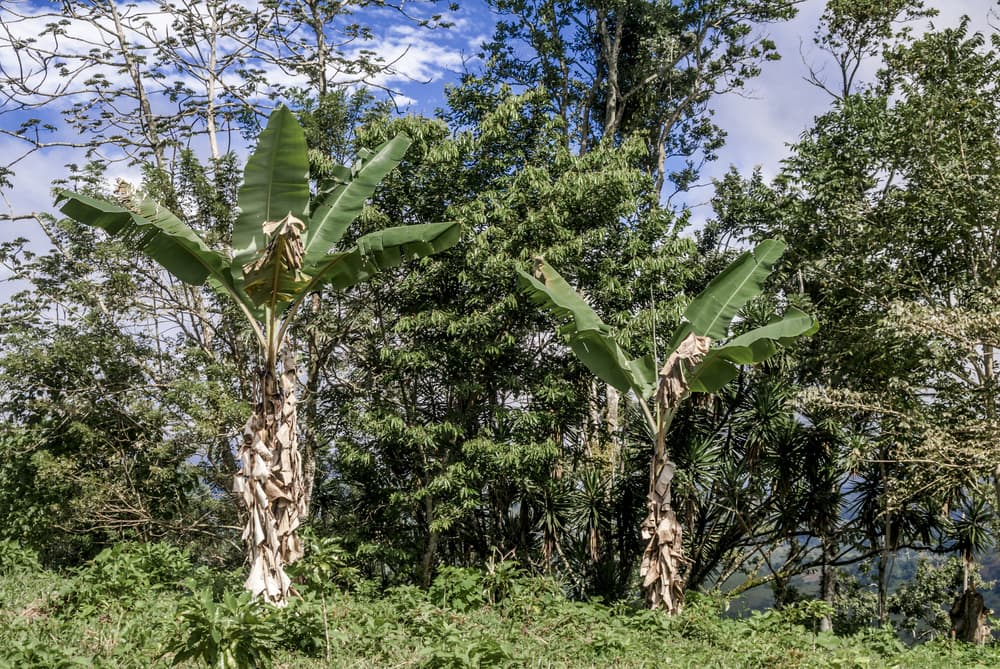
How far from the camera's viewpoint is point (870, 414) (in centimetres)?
1155

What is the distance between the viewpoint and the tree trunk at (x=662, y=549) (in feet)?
28.2

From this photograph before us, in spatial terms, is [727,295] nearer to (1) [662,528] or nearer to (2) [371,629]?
(1) [662,528]

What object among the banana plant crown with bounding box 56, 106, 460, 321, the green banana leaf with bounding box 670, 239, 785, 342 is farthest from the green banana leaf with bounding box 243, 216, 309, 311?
the green banana leaf with bounding box 670, 239, 785, 342

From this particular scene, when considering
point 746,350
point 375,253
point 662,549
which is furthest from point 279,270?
point 662,549

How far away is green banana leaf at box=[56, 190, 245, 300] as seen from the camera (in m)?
7.33

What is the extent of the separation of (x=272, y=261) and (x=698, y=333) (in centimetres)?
460

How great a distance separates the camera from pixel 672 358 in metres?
8.29

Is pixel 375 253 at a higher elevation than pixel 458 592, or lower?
higher

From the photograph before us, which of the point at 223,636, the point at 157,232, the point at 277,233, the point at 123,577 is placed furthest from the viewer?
the point at 157,232

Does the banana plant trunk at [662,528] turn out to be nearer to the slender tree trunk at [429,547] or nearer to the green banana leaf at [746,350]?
the green banana leaf at [746,350]

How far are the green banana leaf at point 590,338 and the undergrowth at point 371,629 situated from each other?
2379 millimetres

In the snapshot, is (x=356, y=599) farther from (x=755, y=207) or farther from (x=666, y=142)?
(x=666, y=142)

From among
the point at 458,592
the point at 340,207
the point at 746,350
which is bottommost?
the point at 458,592

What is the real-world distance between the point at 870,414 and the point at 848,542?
6.67 ft
